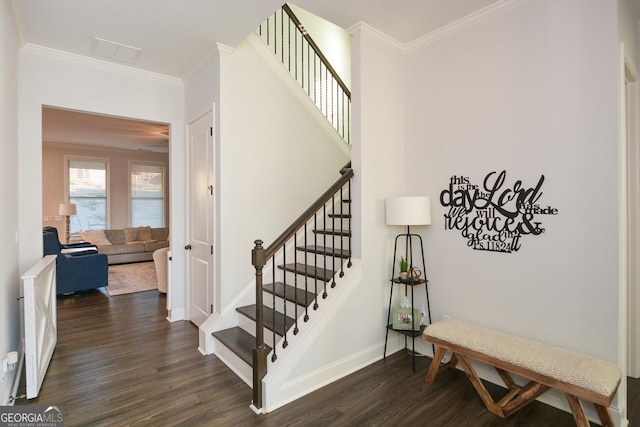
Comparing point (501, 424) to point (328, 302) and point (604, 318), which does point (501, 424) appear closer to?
point (604, 318)

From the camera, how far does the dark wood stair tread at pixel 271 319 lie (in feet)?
8.89

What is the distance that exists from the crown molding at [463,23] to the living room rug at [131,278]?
208 inches

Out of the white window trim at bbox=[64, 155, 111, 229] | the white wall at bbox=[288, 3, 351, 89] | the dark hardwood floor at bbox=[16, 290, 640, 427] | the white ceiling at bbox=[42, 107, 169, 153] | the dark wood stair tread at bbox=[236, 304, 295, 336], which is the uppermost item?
the white wall at bbox=[288, 3, 351, 89]

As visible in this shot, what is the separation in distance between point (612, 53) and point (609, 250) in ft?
4.05

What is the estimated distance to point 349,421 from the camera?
7.07 feet

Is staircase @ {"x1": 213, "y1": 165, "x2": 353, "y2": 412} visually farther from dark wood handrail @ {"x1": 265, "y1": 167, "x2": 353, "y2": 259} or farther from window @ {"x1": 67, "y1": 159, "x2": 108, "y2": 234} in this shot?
window @ {"x1": 67, "y1": 159, "x2": 108, "y2": 234}

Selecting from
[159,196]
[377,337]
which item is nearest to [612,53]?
[377,337]

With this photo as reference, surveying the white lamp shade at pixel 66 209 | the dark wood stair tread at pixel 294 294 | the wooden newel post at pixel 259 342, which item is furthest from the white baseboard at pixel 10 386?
the white lamp shade at pixel 66 209

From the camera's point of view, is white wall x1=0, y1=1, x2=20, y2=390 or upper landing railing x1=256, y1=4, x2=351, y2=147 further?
upper landing railing x1=256, y1=4, x2=351, y2=147

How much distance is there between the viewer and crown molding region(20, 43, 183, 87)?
324cm

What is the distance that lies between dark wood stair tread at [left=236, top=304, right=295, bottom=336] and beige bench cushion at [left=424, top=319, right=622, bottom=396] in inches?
43.8

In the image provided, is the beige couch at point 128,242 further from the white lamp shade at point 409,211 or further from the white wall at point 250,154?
the white lamp shade at point 409,211

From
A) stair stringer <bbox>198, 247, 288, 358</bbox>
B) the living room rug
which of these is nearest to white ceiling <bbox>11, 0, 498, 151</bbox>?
stair stringer <bbox>198, 247, 288, 358</bbox>

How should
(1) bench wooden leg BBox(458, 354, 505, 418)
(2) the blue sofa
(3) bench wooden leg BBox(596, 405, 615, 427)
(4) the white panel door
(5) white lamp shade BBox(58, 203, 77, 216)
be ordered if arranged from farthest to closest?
(5) white lamp shade BBox(58, 203, 77, 216), (2) the blue sofa, (4) the white panel door, (1) bench wooden leg BBox(458, 354, 505, 418), (3) bench wooden leg BBox(596, 405, 615, 427)
